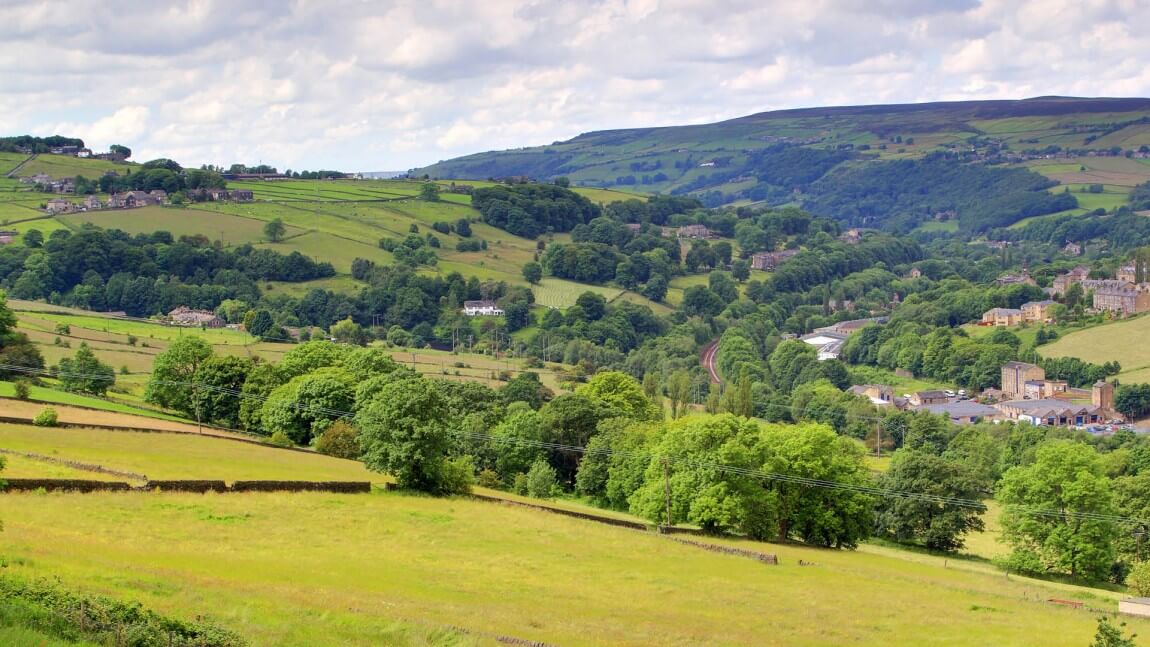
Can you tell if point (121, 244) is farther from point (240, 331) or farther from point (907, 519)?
point (907, 519)

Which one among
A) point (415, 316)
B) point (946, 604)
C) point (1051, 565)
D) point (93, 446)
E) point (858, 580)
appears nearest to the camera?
point (946, 604)

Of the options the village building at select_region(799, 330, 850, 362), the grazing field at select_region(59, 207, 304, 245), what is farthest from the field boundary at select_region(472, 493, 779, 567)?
the grazing field at select_region(59, 207, 304, 245)

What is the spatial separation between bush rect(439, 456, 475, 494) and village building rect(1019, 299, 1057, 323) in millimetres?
149664

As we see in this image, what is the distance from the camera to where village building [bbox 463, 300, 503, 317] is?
169750 millimetres

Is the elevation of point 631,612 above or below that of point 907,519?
above

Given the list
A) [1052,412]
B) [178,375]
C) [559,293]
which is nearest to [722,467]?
[178,375]

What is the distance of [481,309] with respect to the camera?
17138cm

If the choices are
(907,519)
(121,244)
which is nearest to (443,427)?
(907,519)

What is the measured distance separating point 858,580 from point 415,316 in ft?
408

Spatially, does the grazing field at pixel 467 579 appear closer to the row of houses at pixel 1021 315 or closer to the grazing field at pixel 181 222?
the grazing field at pixel 181 222

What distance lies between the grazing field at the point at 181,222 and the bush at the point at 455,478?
5195 inches

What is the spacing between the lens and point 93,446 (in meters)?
54.1

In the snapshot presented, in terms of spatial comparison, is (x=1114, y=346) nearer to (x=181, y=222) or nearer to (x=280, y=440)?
(x=280, y=440)

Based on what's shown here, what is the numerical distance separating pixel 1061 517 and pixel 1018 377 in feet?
322
